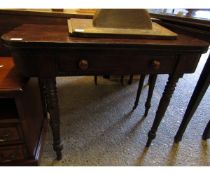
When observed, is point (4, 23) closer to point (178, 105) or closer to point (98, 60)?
point (98, 60)

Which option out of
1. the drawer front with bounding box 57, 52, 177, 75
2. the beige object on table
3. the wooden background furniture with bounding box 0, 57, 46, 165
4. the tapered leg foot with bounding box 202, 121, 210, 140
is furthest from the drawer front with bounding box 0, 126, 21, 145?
the tapered leg foot with bounding box 202, 121, 210, 140

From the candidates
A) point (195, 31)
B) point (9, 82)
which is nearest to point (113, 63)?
point (9, 82)

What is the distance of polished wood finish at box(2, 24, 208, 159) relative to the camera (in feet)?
2.04

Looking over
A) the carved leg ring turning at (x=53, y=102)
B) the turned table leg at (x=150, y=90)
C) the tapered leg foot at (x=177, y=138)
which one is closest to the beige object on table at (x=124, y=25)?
the carved leg ring turning at (x=53, y=102)

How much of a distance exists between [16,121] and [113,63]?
0.51 meters

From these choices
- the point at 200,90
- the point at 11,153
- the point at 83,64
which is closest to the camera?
the point at 83,64

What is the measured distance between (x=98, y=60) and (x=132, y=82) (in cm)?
126

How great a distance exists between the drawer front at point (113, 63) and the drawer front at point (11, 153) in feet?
1.63

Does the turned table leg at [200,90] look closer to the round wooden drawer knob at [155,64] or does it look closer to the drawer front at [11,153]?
the round wooden drawer knob at [155,64]

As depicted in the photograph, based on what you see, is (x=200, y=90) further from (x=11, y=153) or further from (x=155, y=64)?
(x=11, y=153)

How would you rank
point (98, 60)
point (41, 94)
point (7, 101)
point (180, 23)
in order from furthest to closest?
point (41, 94) → point (180, 23) → point (7, 101) → point (98, 60)

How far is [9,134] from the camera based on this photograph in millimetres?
811
